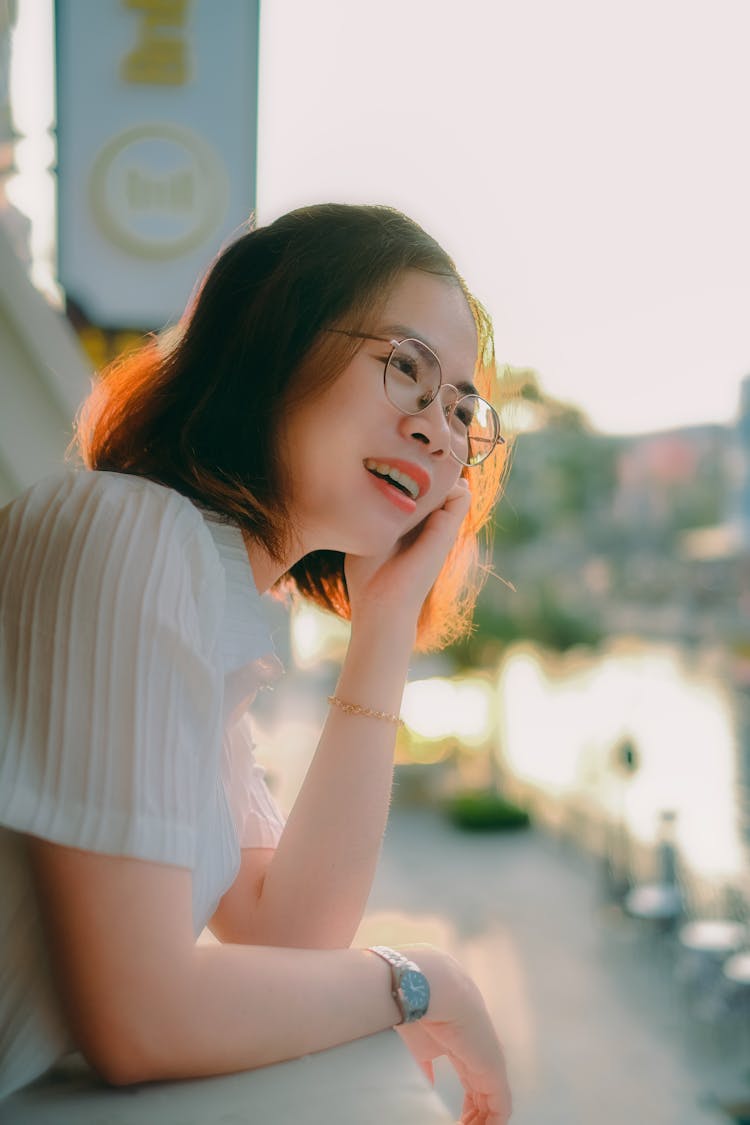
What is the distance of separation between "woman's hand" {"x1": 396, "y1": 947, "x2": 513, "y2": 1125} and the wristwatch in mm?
14

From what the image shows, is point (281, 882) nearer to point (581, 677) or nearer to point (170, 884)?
point (170, 884)

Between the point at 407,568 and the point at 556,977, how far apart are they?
19.3ft

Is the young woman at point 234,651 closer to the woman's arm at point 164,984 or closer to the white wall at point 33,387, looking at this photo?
the woman's arm at point 164,984

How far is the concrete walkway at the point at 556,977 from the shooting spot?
4.85 meters

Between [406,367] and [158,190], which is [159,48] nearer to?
[158,190]

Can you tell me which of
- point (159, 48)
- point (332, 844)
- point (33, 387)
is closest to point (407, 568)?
point (332, 844)

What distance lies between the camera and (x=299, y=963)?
559mm

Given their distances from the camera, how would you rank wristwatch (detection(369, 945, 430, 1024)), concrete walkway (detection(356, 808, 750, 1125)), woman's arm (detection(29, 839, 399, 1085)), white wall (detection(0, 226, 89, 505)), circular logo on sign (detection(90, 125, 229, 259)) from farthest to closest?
concrete walkway (detection(356, 808, 750, 1125)) < circular logo on sign (detection(90, 125, 229, 259)) < white wall (detection(0, 226, 89, 505)) < wristwatch (detection(369, 945, 430, 1024)) < woman's arm (detection(29, 839, 399, 1085))

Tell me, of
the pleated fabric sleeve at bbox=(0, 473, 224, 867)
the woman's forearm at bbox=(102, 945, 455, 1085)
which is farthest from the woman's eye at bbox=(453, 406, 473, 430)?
the woman's forearm at bbox=(102, 945, 455, 1085)

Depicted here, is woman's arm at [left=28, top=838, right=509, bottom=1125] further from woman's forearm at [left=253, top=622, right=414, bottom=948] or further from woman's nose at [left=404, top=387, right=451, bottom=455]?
woman's nose at [left=404, top=387, right=451, bottom=455]

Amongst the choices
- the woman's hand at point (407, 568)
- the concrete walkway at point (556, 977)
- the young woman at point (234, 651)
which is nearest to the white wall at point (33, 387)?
the young woman at point (234, 651)

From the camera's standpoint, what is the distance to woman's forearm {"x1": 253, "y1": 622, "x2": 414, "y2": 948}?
680 mm

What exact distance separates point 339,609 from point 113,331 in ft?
5.36

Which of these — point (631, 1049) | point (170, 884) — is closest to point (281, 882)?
point (170, 884)
